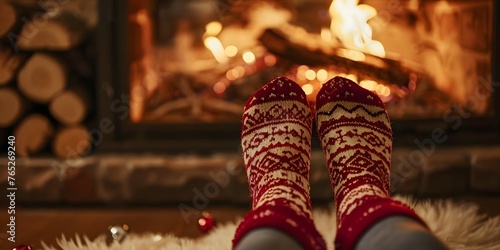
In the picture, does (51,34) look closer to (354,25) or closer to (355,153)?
(354,25)

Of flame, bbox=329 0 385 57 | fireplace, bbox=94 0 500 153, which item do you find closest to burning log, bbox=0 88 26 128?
fireplace, bbox=94 0 500 153

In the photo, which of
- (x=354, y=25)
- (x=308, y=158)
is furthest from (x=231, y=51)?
(x=308, y=158)

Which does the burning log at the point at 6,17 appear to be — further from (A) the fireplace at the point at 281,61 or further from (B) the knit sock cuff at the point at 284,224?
(B) the knit sock cuff at the point at 284,224

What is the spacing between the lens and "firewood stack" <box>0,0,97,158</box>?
2008mm

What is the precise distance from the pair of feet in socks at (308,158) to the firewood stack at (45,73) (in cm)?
88

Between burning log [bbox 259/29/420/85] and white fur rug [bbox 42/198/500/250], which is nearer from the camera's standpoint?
white fur rug [bbox 42/198/500/250]

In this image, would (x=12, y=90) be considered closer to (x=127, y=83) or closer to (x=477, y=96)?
(x=127, y=83)

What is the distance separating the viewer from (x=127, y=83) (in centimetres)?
196

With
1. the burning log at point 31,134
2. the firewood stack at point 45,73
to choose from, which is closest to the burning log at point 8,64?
the firewood stack at point 45,73

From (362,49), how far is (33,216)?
1.11 meters

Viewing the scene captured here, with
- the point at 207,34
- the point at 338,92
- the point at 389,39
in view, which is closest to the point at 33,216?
the point at 207,34

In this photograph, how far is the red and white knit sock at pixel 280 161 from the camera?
0.83m

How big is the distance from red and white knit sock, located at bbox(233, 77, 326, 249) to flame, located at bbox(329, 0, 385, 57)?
2.19 feet

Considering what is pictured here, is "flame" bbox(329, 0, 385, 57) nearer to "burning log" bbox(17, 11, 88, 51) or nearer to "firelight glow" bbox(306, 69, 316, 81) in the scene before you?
"firelight glow" bbox(306, 69, 316, 81)
